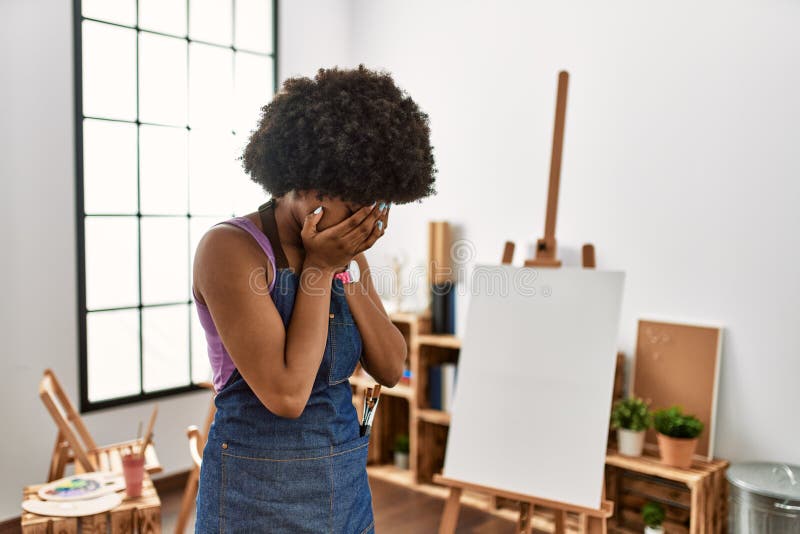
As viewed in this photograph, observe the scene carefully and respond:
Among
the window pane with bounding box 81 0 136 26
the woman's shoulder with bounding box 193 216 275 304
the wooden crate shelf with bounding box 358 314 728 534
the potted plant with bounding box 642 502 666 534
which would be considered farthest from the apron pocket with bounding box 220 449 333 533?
the window pane with bounding box 81 0 136 26

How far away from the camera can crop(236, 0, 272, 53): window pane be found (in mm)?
4062

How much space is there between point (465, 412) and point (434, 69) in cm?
226

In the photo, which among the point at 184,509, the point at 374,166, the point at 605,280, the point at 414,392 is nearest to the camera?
the point at 374,166

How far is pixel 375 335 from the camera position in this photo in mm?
1302

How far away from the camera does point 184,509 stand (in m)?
2.98

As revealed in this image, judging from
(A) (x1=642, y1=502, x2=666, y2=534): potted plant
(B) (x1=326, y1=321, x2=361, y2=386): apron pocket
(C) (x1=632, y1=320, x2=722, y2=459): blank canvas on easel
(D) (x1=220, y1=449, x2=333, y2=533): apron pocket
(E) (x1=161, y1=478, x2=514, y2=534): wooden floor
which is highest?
(B) (x1=326, y1=321, x2=361, y2=386): apron pocket

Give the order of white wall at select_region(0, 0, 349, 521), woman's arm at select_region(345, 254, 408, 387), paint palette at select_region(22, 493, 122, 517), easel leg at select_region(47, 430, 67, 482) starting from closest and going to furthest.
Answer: woman's arm at select_region(345, 254, 408, 387) → paint palette at select_region(22, 493, 122, 517) → easel leg at select_region(47, 430, 67, 482) → white wall at select_region(0, 0, 349, 521)

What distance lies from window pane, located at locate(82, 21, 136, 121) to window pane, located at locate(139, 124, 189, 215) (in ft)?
0.54

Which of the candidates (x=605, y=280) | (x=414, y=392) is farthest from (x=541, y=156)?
(x=414, y=392)

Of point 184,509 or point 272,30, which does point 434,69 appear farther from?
point 184,509

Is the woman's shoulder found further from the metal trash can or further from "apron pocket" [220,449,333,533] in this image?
the metal trash can

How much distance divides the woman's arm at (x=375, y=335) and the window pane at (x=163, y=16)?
9.69ft

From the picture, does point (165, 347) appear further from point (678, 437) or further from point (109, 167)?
point (678, 437)

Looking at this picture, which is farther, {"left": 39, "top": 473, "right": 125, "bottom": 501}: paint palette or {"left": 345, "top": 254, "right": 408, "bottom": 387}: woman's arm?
{"left": 39, "top": 473, "right": 125, "bottom": 501}: paint palette
